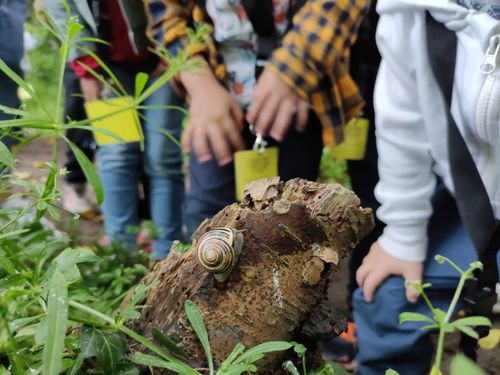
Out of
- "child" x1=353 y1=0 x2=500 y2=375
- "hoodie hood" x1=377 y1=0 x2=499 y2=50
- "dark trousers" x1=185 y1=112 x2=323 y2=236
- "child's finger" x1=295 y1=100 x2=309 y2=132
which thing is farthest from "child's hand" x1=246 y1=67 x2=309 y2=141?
"hoodie hood" x1=377 y1=0 x2=499 y2=50

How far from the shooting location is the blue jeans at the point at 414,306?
1.30m

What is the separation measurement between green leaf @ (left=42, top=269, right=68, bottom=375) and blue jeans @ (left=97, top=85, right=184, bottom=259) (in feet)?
4.87

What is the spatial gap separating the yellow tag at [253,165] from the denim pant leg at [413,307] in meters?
0.42

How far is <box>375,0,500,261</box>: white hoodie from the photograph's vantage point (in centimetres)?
111

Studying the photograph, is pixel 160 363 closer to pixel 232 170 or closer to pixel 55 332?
pixel 55 332

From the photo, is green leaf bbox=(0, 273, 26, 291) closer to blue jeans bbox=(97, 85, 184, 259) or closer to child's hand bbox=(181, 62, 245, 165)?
child's hand bbox=(181, 62, 245, 165)

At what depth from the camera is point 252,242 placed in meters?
0.73

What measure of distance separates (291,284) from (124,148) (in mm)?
1444

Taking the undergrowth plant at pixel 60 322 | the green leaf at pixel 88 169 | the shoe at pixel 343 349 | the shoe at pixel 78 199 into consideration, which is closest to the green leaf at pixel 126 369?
the undergrowth plant at pixel 60 322

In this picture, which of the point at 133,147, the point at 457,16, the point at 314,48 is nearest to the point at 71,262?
the point at 457,16

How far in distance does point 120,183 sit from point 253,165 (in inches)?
31.3

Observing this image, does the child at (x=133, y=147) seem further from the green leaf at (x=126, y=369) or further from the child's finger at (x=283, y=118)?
the green leaf at (x=126, y=369)

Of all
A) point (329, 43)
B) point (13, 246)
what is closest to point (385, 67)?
point (329, 43)

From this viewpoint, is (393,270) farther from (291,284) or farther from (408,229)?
(291,284)
